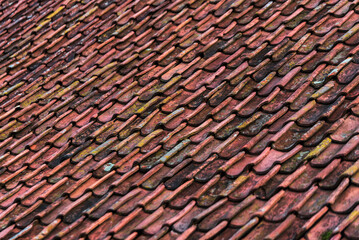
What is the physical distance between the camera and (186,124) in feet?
13.8

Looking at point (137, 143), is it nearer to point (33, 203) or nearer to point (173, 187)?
point (173, 187)

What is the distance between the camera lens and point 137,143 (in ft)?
13.8

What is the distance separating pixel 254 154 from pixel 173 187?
0.62 m

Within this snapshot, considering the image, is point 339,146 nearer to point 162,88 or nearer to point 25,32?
point 162,88

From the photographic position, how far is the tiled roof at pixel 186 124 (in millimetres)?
3295

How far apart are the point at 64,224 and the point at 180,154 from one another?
99 centimetres

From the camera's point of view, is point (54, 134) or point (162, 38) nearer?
point (54, 134)

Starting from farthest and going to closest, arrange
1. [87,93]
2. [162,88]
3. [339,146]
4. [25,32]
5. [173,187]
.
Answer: [25,32]
[87,93]
[162,88]
[173,187]
[339,146]

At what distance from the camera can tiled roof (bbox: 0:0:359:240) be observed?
10.8ft

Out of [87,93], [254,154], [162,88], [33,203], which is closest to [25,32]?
[87,93]

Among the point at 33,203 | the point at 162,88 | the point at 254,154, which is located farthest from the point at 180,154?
the point at 33,203

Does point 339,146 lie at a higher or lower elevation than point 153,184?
lower

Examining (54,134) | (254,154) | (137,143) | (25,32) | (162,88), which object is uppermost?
(25,32)

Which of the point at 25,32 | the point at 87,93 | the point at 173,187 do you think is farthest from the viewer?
the point at 25,32
